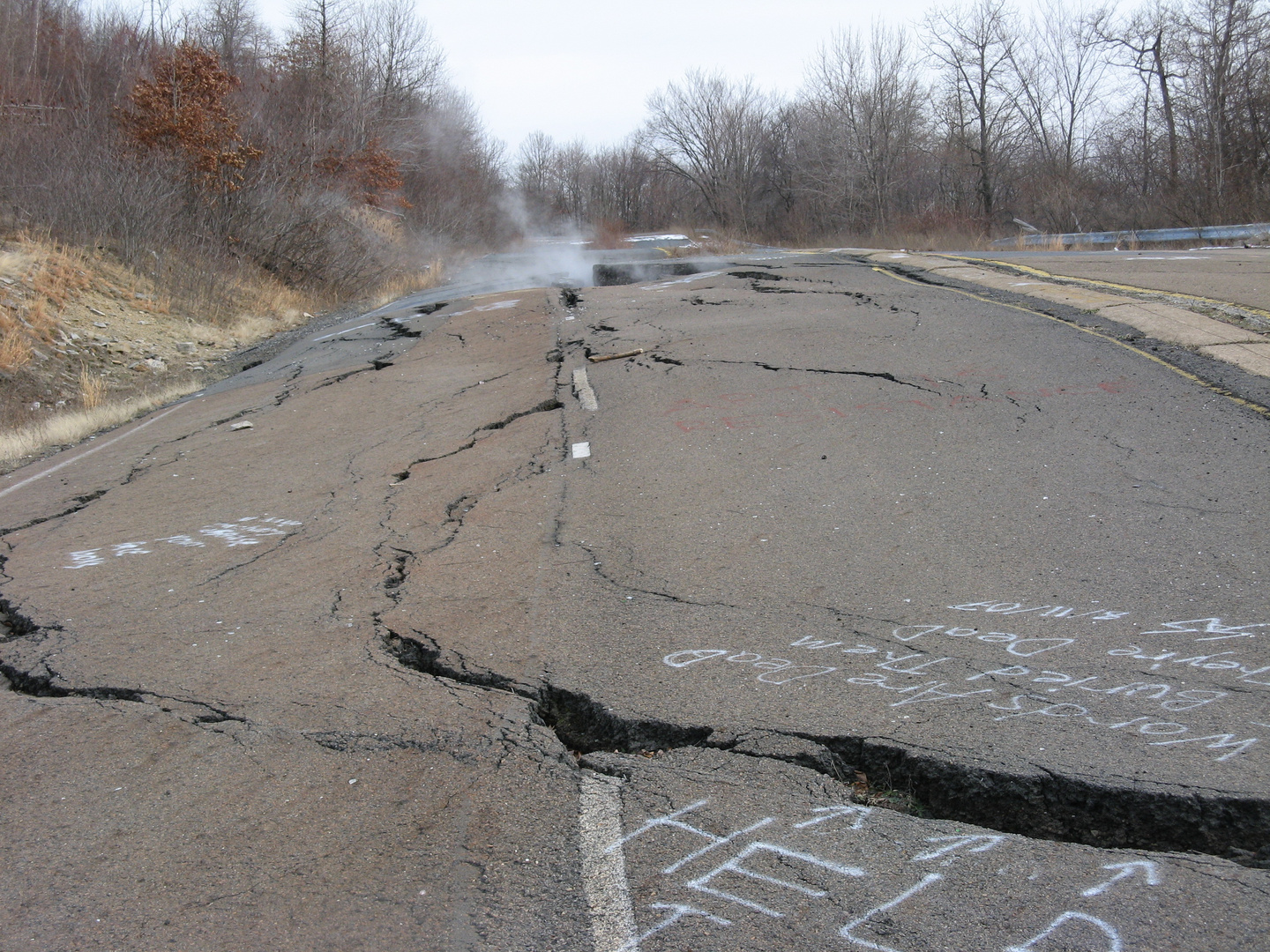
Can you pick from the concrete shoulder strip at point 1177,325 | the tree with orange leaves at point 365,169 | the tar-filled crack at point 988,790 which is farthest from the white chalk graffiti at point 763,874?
the tree with orange leaves at point 365,169

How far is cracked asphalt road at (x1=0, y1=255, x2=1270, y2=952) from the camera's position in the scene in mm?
2584

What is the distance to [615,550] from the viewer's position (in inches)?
212

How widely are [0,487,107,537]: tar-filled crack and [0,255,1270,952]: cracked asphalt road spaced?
73 mm

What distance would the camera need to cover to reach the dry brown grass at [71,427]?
1016cm

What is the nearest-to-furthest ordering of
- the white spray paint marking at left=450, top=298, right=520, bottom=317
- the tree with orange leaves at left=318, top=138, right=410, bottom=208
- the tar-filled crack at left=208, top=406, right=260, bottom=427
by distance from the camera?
the tar-filled crack at left=208, top=406, right=260, bottom=427, the white spray paint marking at left=450, top=298, right=520, bottom=317, the tree with orange leaves at left=318, top=138, right=410, bottom=208

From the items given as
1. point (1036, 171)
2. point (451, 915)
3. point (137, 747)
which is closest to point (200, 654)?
point (137, 747)

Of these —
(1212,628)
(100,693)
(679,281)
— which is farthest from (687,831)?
(679,281)

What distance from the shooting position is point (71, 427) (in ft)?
36.1

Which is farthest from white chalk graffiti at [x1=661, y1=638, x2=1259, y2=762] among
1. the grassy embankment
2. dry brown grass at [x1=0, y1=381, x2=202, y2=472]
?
the grassy embankment

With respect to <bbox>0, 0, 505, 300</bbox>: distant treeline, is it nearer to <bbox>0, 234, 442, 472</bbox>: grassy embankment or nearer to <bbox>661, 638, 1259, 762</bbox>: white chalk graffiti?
<bbox>0, 234, 442, 472</bbox>: grassy embankment

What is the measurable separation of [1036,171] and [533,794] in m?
→ 40.0

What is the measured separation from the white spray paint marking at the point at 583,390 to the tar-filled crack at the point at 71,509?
4.28m

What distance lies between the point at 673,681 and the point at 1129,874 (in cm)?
178

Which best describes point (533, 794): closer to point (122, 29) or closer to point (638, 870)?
point (638, 870)
